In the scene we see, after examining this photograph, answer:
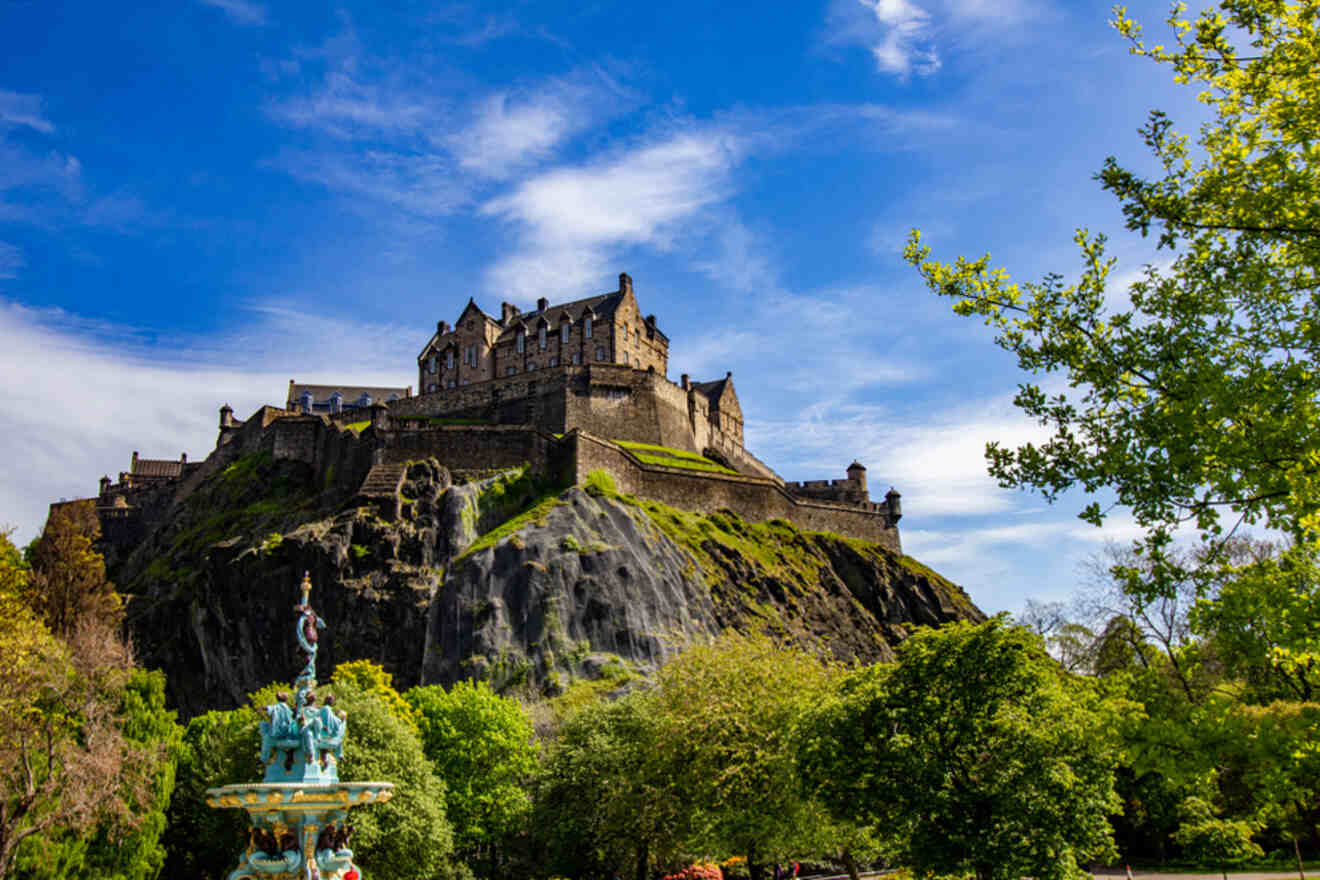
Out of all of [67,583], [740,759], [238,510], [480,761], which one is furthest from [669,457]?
[740,759]

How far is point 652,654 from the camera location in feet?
165

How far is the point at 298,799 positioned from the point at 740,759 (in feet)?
57.7

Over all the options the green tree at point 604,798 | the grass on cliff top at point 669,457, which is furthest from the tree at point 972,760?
the grass on cliff top at point 669,457

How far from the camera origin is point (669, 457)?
2756 inches

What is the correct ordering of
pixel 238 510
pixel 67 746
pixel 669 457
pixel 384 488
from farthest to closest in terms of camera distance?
pixel 669 457, pixel 238 510, pixel 384 488, pixel 67 746

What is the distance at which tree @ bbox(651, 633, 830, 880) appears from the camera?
28.3 metres

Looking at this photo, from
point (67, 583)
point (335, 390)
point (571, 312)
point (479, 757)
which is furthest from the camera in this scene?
point (335, 390)

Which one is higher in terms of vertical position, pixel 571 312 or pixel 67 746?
pixel 571 312

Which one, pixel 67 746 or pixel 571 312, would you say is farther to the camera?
pixel 571 312

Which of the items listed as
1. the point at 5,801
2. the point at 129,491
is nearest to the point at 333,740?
the point at 5,801

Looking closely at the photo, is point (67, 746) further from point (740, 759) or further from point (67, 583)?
point (67, 583)

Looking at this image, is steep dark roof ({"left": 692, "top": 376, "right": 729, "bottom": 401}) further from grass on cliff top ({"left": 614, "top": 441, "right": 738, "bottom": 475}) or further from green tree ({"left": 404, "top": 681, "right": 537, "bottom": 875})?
green tree ({"left": 404, "top": 681, "right": 537, "bottom": 875})

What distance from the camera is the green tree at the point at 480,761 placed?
1436 inches

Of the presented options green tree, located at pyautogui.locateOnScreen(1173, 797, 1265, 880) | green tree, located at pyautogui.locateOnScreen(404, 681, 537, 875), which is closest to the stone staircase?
green tree, located at pyautogui.locateOnScreen(404, 681, 537, 875)
